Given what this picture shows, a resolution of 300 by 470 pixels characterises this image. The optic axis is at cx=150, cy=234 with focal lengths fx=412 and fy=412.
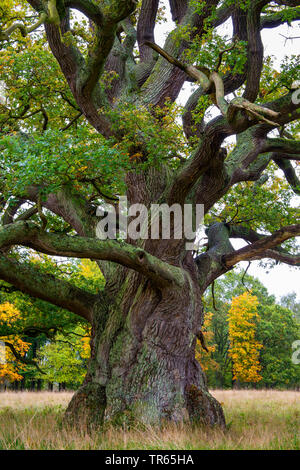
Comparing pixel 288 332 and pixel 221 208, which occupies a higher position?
pixel 221 208

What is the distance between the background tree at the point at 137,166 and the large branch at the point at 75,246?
0.07 ft

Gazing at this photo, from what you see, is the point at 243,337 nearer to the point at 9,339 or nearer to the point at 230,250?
the point at 9,339

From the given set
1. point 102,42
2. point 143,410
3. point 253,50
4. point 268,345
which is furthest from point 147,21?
point 268,345

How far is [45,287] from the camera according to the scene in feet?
27.7

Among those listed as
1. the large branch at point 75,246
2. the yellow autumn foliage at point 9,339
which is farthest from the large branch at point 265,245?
the yellow autumn foliage at point 9,339

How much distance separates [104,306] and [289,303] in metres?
74.5

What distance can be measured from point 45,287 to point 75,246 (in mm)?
1896

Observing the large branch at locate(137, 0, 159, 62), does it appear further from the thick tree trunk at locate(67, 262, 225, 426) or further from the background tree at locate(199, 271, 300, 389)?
the background tree at locate(199, 271, 300, 389)

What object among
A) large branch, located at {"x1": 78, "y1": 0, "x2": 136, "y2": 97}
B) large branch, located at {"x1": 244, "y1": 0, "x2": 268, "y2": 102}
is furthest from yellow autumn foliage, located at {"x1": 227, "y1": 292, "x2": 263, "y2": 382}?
large branch, located at {"x1": 78, "y1": 0, "x2": 136, "y2": 97}

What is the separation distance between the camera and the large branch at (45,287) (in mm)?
7914

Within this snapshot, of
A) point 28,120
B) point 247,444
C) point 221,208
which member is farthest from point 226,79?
point 247,444
